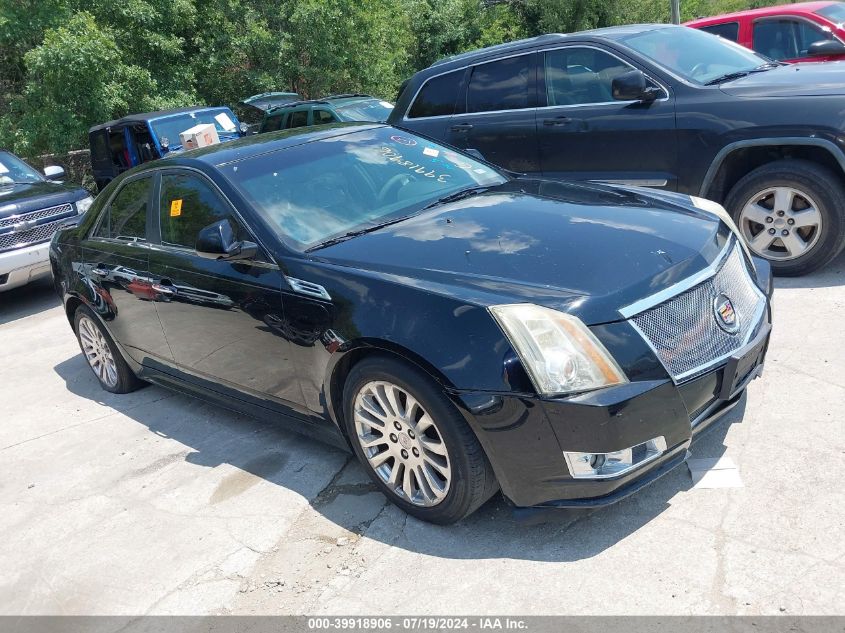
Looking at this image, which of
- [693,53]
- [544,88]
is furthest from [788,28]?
[544,88]

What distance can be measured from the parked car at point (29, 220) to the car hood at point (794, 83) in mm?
6926

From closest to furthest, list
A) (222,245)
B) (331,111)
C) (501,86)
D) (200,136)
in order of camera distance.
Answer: (222,245) < (501,86) < (200,136) < (331,111)

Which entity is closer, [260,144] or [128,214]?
[260,144]

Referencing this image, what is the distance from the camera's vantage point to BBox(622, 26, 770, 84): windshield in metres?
6.23

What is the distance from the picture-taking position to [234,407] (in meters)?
4.48

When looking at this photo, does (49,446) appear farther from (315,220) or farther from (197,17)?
(197,17)

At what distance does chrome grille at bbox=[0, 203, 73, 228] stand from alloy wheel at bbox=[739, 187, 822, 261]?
7069mm

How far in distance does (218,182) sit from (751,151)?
3793 millimetres

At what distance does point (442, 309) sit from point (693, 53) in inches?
175

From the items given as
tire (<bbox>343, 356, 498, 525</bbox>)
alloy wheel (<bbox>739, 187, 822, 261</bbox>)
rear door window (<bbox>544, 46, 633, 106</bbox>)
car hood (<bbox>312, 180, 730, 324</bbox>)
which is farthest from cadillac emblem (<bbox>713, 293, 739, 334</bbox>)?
rear door window (<bbox>544, 46, 633, 106</bbox>)

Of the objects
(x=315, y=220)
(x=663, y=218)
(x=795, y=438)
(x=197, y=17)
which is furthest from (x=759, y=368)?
(x=197, y=17)

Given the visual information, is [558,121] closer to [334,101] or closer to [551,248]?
[551,248]

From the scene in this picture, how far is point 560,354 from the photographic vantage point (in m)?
2.94

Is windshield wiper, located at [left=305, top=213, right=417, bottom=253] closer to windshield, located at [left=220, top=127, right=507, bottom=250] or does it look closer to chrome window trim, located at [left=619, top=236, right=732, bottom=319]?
windshield, located at [left=220, top=127, right=507, bottom=250]
